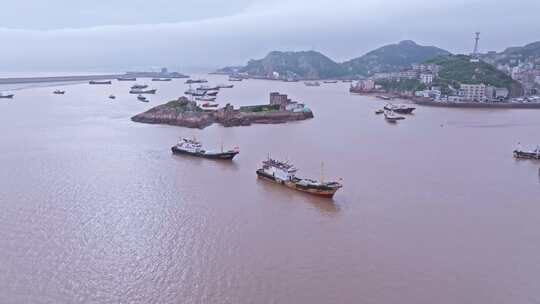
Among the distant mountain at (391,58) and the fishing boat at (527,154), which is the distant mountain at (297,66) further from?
the fishing boat at (527,154)

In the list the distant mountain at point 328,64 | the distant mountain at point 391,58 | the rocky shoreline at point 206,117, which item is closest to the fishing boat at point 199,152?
the rocky shoreline at point 206,117

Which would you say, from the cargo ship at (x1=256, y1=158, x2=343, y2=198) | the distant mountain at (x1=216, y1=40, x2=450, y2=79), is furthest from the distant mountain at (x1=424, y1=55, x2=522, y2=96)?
the distant mountain at (x1=216, y1=40, x2=450, y2=79)

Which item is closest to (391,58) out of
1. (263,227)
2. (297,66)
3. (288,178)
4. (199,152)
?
(297,66)

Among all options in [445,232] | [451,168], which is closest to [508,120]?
[451,168]

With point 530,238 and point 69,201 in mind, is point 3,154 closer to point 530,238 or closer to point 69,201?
point 69,201

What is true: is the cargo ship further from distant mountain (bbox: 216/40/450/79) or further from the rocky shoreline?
distant mountain (bbox: 216/40/450/79)
